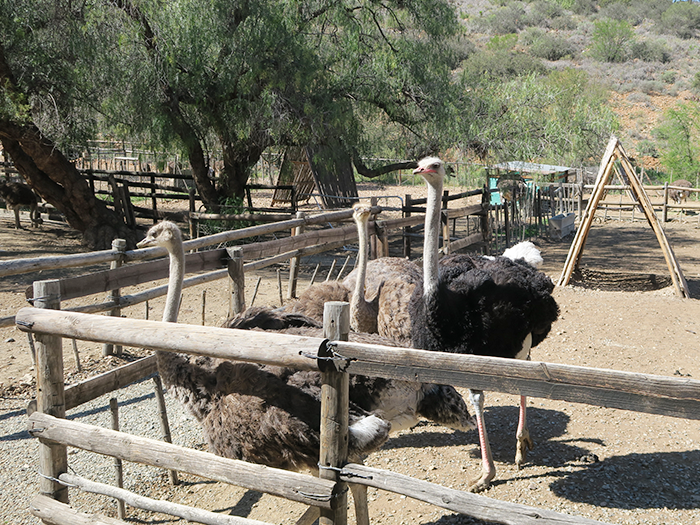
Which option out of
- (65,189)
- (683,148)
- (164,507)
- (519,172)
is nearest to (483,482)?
(164,507)

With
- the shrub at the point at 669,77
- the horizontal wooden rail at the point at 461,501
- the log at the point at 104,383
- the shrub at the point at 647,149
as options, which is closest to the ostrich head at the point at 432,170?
the log at the point at 104,383

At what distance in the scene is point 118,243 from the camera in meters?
5.32

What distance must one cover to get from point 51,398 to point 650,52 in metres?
47.8

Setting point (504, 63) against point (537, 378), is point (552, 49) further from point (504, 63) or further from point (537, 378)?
point (537, 378)

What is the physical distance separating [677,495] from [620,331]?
326 cm

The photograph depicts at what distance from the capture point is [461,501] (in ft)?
7.13

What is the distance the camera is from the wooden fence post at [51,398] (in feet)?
9.28

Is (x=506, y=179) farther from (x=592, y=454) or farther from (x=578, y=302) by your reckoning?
(x=592, y=454)

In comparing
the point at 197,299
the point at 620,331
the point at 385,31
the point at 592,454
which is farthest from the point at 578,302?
the point at 385,31

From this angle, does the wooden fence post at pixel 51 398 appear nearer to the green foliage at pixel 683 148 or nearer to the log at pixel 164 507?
the log at pixel 164 507

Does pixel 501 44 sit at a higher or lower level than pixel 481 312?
higher

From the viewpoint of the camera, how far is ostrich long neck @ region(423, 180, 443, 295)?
387 centimetres

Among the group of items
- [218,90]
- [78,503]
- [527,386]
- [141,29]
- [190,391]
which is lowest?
[78,503]

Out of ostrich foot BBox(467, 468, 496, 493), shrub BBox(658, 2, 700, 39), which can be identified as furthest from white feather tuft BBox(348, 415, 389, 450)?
shrub BBox(658, 2, 700, 39)
